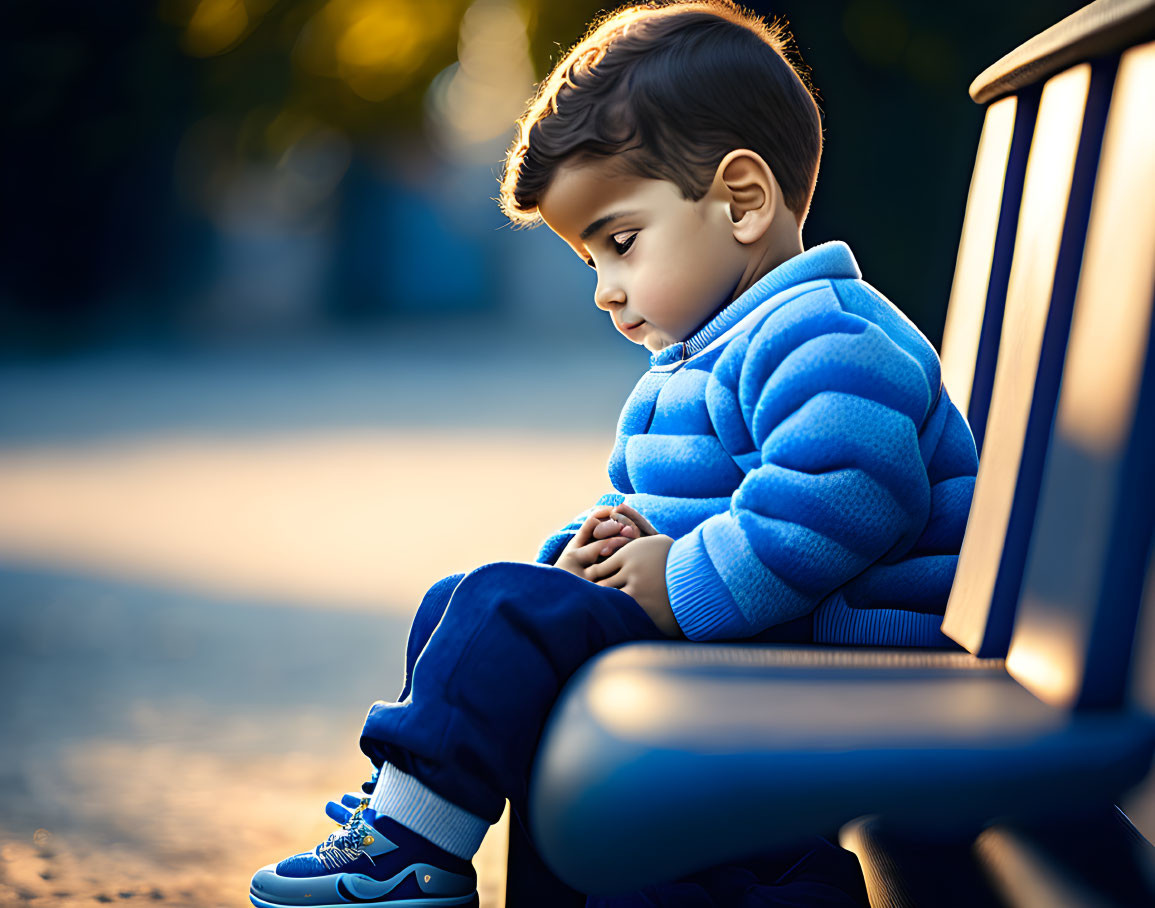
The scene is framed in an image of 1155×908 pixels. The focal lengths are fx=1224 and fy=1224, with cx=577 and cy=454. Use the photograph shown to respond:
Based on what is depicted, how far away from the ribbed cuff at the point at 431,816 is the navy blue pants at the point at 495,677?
0.03ft

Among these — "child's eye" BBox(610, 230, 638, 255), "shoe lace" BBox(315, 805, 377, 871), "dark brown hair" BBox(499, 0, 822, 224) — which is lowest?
"shoe lace" BBox(315, 805, 377, 871)

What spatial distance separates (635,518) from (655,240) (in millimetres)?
334

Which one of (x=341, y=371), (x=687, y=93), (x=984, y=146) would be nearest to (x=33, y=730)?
(x=687, y=93)

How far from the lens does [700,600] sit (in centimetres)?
110

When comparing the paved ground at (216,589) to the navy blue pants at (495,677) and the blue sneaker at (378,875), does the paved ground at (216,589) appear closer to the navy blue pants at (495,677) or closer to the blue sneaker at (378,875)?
the blue sneaker at (378,875)

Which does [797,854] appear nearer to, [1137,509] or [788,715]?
[788,715]

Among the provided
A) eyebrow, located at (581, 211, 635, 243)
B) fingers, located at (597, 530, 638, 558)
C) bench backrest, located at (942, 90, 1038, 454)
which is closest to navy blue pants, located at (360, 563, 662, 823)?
fingers, located at (597, 530, 638, 558)

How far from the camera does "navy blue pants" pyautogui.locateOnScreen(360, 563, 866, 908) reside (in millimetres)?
1032

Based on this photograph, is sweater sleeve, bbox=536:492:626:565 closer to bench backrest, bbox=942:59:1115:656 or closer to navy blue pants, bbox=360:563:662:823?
navy blue pants, bbox=360:563:662:823

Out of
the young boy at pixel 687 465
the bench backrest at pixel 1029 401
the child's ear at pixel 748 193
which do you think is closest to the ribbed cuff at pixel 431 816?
the young boy at pixel 687 465

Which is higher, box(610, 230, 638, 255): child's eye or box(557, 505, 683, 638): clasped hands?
box(610, 230, 638, 255): child's eye

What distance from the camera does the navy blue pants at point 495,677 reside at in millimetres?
1032

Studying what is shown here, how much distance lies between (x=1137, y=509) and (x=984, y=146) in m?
0.79

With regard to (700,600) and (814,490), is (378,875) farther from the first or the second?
(814,490)
